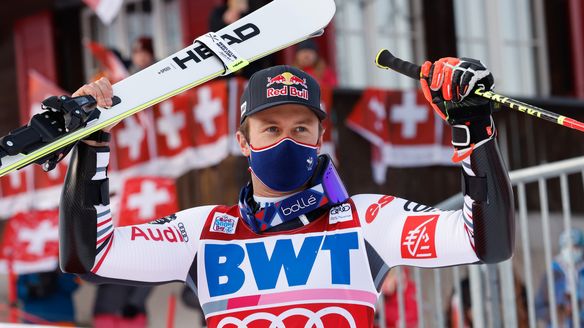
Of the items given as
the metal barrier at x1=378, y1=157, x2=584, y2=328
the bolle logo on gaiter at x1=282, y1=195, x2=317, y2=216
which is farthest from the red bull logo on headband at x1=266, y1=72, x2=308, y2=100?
the metal barrier at x1=378, y1=157, x2=584, y2=328

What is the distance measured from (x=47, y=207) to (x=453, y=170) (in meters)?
3.39

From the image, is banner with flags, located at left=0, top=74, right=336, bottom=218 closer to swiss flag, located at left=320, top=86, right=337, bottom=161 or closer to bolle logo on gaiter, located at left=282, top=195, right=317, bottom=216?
swiss flag, located at left=320, top=86, right=337, bottom=161

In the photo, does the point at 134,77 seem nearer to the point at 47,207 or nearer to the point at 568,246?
the point at 568,246

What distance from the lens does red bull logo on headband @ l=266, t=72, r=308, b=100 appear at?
4.05m

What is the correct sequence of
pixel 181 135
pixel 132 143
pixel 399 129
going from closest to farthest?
pixel 181 135
pixel 132 143
pixel 399 129

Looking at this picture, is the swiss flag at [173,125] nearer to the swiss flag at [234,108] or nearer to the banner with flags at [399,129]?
the swiss flag at [234,108]

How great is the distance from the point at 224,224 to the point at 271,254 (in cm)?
22

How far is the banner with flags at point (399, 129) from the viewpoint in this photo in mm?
9812

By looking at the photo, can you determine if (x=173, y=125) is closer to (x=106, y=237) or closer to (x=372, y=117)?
(x=372, y=117)

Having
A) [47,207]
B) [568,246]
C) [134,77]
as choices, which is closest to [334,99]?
[47,207]

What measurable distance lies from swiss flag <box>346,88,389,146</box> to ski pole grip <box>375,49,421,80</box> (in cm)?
563

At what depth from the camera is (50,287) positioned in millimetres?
8266

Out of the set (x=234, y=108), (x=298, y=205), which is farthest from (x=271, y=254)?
(x=234, y=108)

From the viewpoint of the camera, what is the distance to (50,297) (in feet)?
27.1
